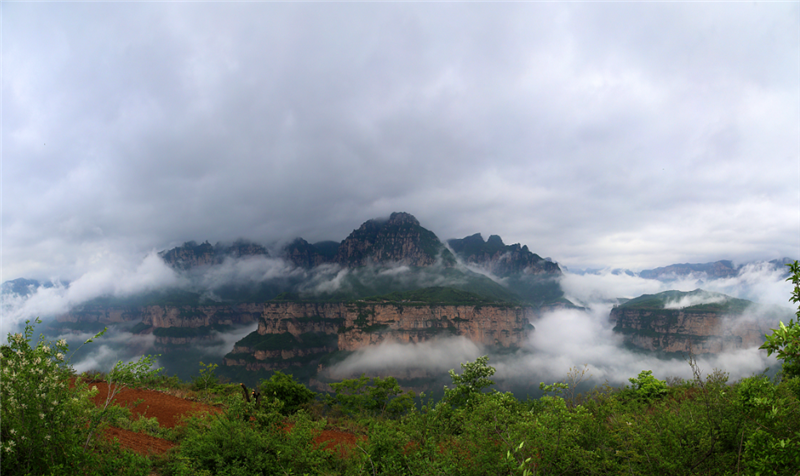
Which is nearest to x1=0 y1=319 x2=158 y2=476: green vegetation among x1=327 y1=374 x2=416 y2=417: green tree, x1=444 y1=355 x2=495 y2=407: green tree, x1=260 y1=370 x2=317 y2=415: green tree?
x1=260 y1=370 x2=317 y2=415: green tree

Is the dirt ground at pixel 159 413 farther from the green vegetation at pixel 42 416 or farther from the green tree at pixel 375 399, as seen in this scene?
the green tree at pixel 375 399

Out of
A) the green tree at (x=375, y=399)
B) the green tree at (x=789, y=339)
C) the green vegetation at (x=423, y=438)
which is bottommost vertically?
the green tree at (x=375, y=399)

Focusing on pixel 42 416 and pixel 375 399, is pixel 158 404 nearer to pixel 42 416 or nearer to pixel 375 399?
pixel 42 416

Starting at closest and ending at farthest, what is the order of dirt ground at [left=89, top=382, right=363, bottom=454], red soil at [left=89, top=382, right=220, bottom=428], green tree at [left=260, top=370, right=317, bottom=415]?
dirt ground at [left=89, top=382, right=363, bottom=454] → red soil at [left=89, top=382, right=220, bottom=428] → green tree at [left=260, top=370, right=317, bottom=415]

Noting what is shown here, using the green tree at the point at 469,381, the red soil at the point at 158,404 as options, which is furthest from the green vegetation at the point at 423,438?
the green tree at the point at 469,381

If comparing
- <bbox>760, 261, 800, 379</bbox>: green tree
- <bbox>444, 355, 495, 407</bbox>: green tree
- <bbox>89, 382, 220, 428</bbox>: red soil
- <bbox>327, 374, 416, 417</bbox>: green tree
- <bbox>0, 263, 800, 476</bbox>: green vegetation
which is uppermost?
<bbox>760, 261, 800, 379</bbox>: green tree

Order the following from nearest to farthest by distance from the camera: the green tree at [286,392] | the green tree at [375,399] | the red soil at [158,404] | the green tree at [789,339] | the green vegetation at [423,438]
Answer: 1. the green tree at [789,339]
2. the green vegetation at [423,438]
3. the red soil at [158,404]
4. the green tree at [286,392]
5. the green tree at [375,399]

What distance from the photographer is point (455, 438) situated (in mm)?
13031

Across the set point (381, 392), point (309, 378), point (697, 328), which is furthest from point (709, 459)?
point (697, 328)

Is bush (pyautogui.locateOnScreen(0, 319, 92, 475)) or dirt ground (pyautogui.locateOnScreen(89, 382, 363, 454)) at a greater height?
bush (pyautogui.locateOnScreen(0, 319, 92, 475))

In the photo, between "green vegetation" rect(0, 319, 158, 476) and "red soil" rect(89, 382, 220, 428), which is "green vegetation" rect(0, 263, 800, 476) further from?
"red soil" rect(89, 382, 220, 428)

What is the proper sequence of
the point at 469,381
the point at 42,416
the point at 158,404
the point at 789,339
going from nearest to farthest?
the point at 789,339 < the point at 42,416 < the point at 158,404 < the point at 469,381

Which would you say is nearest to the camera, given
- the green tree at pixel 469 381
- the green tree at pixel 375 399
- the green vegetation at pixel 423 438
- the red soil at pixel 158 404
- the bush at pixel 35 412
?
the green vegetation at pixel 423 438

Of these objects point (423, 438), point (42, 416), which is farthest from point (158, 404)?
point (423, 438)
